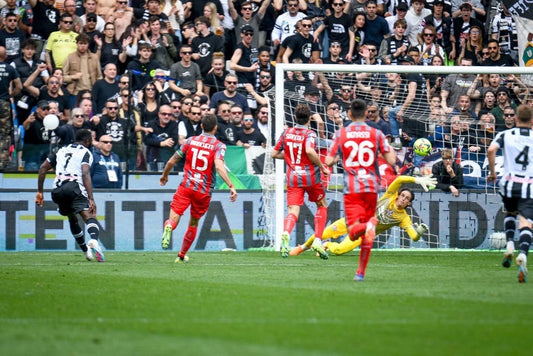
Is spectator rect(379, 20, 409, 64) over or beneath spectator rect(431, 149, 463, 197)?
over

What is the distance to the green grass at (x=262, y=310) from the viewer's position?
7055mm

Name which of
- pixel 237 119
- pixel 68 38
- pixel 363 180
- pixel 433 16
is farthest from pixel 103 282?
pixel 433 16

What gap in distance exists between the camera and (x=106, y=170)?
797 inches

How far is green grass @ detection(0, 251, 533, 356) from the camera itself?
705 cm

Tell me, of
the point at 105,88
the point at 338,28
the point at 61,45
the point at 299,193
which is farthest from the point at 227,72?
the point at 299,193

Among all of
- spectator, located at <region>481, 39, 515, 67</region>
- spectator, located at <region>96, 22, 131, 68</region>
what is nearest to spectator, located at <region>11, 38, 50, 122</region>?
spectator, located at <region>96, 22, 131, 68</region>

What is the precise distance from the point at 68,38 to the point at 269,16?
5.30m

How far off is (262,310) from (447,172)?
11863 mm

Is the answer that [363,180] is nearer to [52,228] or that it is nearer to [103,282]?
[103,282]

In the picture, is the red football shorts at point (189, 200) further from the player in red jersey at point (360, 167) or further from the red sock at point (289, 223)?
the player in red jersey at point (360, 167)

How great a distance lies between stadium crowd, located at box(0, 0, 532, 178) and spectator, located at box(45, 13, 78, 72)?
0.02m

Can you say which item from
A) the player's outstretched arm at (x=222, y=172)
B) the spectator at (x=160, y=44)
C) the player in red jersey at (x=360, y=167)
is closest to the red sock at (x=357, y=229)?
the player in red jersey at (x=360, y=167)

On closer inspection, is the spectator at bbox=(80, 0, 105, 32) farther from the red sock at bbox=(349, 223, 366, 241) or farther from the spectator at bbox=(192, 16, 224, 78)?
the red sock at bbox=(349, 223, 366, 241)

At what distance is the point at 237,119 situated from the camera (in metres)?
21.4
